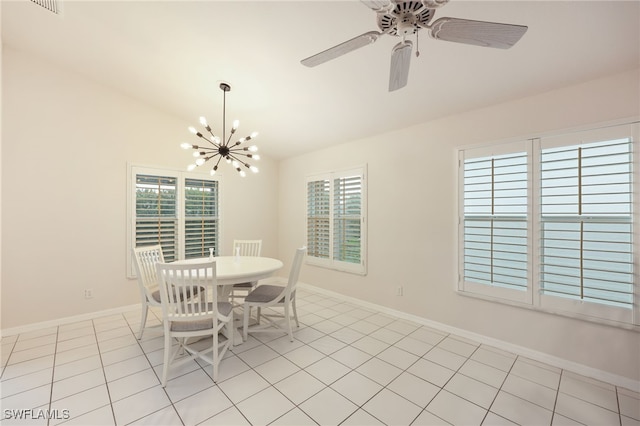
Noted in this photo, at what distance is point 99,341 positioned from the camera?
2895 millimetres

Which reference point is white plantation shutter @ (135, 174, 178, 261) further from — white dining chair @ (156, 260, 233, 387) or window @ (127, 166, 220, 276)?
white dining chair @ (156, 260, 233, 387)

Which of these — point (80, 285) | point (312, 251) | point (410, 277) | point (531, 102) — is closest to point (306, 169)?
point (312, 251)

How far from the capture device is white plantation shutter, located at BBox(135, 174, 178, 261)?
392 centimetres

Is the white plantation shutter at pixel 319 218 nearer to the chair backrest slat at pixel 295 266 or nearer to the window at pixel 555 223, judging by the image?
the chair backrest slat at pixel 295 266

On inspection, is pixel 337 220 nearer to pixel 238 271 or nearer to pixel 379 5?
pixel 238 271

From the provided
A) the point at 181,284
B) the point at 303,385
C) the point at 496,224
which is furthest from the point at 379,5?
the point at 303,385

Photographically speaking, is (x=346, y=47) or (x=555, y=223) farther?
(x=555, y=223)

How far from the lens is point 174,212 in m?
4.23

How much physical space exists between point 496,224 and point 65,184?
514 centimetres

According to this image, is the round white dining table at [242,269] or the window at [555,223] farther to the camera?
the round white dining table at [242,269]

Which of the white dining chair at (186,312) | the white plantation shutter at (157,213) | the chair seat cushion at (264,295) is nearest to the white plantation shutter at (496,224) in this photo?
the chair seat cushion at (264,295)

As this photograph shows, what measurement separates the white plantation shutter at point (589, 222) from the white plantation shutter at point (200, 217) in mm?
4549

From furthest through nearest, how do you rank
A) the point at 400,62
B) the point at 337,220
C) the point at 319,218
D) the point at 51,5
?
the point at 319,218 → the point at 337,220 → the point at 51,5 → the point at 400,62

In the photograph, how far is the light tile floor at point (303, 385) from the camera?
6.03ft
